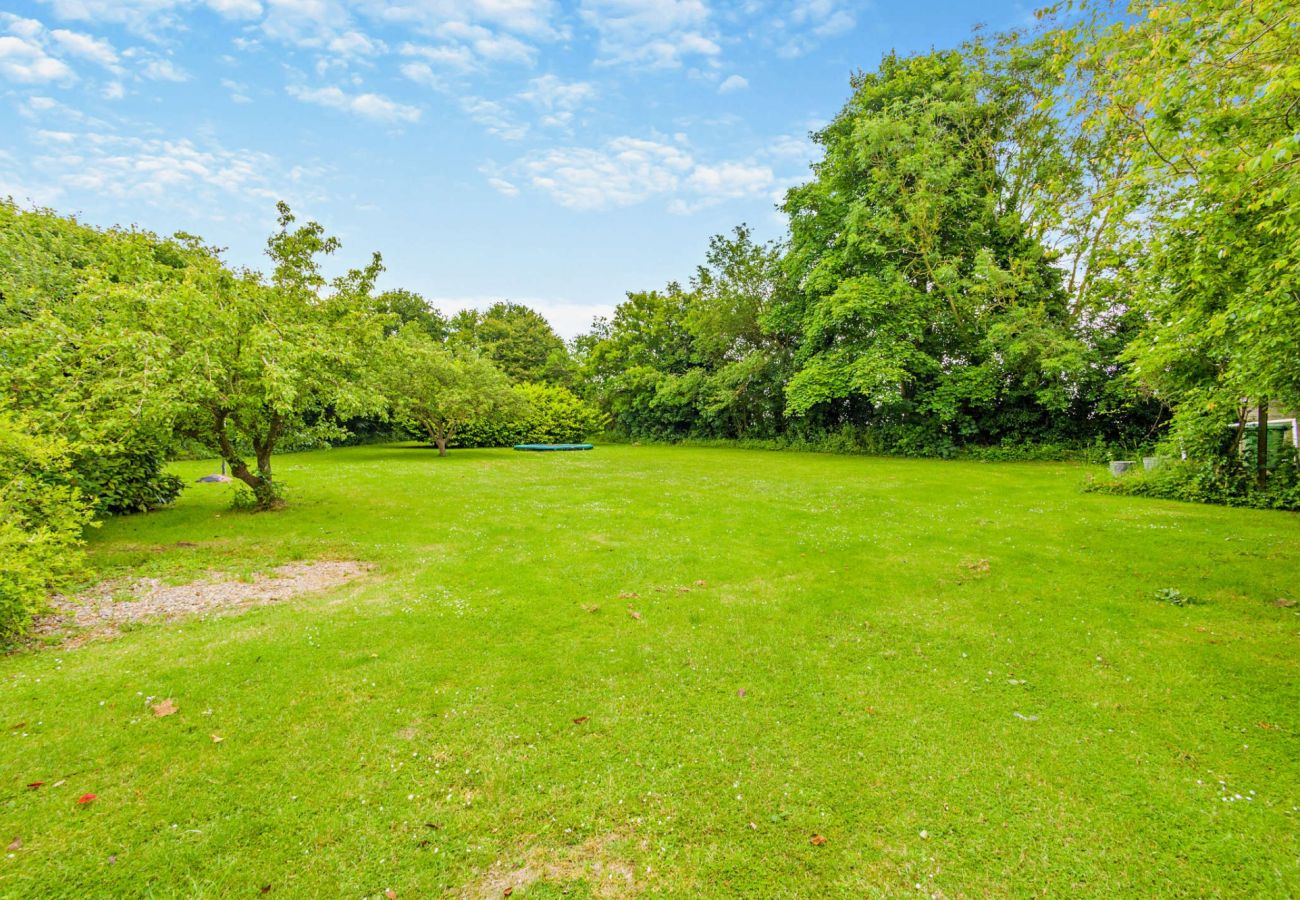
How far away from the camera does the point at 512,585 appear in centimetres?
833

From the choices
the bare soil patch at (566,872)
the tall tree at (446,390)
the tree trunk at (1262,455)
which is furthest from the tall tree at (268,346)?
the tree trunk at (1262,455)

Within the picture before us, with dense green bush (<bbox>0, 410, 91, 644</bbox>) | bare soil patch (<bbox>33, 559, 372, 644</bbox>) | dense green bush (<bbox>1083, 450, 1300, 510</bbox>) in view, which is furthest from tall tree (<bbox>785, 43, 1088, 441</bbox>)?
dense green bush (<bbox>0, 410, 91, 644</bbox>)

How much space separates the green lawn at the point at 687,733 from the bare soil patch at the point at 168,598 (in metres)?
0.58

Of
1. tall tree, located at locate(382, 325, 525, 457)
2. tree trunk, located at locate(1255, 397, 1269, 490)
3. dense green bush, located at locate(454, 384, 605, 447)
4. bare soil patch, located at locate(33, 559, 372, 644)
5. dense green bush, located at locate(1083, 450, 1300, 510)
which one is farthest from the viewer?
dense green bush, located at locate(454, 384, 605, 447)

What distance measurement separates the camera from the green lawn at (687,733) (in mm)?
3139

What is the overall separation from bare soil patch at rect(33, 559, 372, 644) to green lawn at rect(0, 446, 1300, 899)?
22.8 inches

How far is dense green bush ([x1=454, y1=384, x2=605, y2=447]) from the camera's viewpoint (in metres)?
42.6

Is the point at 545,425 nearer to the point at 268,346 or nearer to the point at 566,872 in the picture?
the point at 268,346

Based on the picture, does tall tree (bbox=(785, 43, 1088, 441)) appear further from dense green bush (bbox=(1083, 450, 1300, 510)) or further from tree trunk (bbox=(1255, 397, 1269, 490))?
tree trunk (bbox=(1255, 397, 1269, 490))

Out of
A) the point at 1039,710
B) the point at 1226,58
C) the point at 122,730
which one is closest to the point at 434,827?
the point at 122,730

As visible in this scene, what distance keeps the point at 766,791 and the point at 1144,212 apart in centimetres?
1262

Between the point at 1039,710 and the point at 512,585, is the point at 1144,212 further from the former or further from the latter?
the point at 512,585

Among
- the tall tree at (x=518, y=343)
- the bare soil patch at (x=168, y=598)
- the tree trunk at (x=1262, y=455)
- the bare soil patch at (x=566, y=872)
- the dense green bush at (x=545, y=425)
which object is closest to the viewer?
the bare soil patch at (x=566, y=872)

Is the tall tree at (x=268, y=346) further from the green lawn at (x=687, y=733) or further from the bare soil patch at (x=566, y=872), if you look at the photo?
the bare soil patch at (x=566, y=872)
